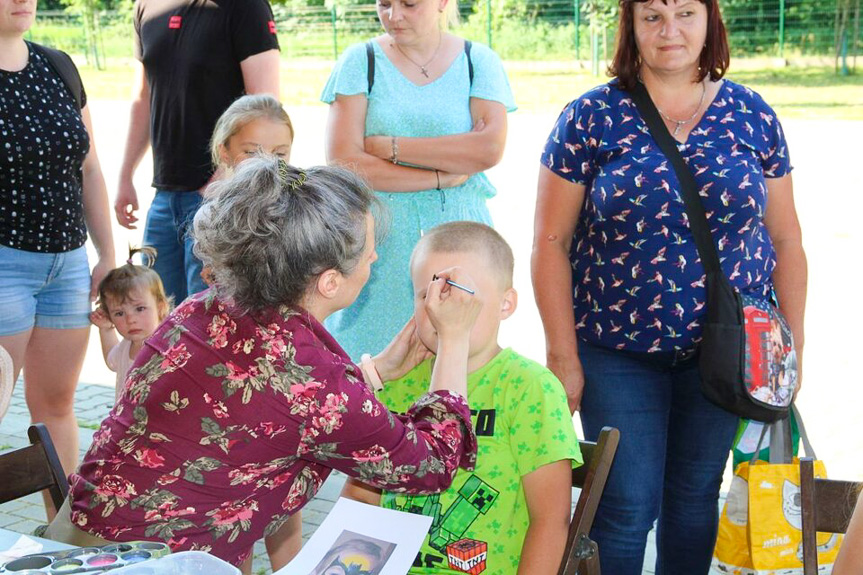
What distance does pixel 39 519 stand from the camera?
418cm

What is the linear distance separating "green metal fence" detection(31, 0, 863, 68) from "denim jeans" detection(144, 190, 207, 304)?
55.4 ft

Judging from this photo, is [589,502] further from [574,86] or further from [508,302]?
[574,86]

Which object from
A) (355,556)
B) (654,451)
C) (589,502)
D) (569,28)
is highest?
(355,556)

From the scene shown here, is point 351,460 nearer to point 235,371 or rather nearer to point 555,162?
point 235,371

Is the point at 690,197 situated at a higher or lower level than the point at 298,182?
lower

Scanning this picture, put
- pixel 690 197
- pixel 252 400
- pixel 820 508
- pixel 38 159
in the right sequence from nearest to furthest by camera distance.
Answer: pixel 252 400 < pixel 820 508 < pixel 690 197 < pixel 38 159

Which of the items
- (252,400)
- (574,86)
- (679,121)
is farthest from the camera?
(574,86)

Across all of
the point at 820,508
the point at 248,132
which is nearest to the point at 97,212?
the point at 248,132

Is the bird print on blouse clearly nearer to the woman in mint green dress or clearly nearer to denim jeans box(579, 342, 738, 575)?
denim jeans box(579, 342, 738, 575)

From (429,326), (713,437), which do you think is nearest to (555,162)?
(429,326)

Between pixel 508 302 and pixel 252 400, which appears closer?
pixel 252 400

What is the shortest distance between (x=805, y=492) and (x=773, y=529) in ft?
1.49

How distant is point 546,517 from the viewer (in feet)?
7.59

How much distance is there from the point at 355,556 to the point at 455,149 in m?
1.83
